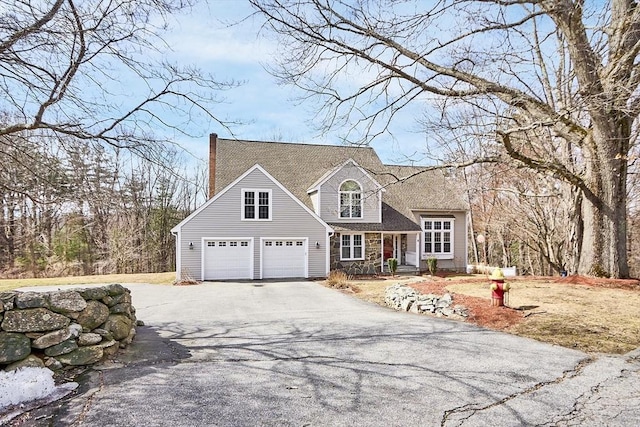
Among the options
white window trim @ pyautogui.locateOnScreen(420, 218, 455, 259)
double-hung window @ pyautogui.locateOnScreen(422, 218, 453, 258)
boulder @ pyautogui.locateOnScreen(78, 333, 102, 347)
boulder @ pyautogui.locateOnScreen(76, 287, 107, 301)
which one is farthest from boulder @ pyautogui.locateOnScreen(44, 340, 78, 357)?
double-hung window @ pyautogui.locateOnScreen(422, 218, 453, 258)

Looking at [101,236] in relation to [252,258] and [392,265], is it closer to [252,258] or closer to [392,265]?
[252,258]

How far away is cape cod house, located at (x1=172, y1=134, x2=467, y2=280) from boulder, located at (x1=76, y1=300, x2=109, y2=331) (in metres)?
11.4


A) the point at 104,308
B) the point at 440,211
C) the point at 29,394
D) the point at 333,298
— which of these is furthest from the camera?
the point at 440,211

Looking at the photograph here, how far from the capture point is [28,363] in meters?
4.91

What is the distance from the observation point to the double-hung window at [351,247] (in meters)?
20.5

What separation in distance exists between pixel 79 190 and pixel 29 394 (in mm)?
3947

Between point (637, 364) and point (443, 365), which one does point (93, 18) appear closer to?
point (443, 365)

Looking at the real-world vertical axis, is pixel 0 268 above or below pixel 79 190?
below

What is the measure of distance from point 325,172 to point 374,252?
5009 mm

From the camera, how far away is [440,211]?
2219 centimetres

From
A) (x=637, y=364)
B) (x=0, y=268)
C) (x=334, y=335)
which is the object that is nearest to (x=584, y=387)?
(x=637, y=364)

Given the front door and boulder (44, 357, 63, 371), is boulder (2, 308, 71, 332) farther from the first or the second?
the front door

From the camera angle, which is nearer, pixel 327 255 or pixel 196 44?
pixel 196 44

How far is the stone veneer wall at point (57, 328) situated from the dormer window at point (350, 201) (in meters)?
15.3
